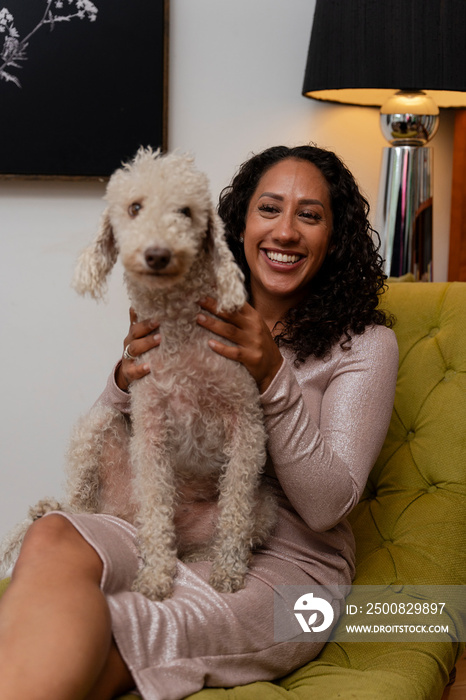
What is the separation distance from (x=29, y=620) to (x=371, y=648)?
2.23ft

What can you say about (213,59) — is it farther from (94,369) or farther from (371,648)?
(371,648)

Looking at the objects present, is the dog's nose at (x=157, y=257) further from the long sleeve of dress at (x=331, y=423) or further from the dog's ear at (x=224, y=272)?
the long sleeve of dress at (x=331, y=423)

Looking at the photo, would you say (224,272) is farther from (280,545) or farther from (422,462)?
(422,462)

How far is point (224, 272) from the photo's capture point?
1134 millimetres

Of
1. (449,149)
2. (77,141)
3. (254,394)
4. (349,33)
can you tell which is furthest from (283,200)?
(449,149)

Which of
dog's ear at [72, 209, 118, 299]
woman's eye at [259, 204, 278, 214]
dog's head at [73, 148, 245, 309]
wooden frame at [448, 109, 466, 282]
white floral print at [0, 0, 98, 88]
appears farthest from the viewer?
wooden frame at [448, 109, 466, 282]

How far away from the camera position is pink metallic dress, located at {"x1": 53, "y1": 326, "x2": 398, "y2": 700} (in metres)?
1.11

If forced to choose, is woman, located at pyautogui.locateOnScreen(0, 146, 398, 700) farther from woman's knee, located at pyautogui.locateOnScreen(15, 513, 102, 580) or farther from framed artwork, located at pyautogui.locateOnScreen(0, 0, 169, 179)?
framed artwork, located at pyautogui.locateOnScreen(0, 0, 169, 179)

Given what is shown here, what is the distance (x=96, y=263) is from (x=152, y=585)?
535 mm

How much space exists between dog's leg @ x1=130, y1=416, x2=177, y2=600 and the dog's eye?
0.35 meters

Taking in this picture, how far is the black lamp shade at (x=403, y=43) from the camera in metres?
1.92

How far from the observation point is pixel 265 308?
1616mm

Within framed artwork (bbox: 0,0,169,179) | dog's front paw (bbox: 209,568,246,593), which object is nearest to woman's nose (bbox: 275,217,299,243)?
dog's front paw (bbox: 209,568,246,593)

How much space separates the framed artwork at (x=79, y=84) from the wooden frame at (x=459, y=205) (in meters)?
1.06
